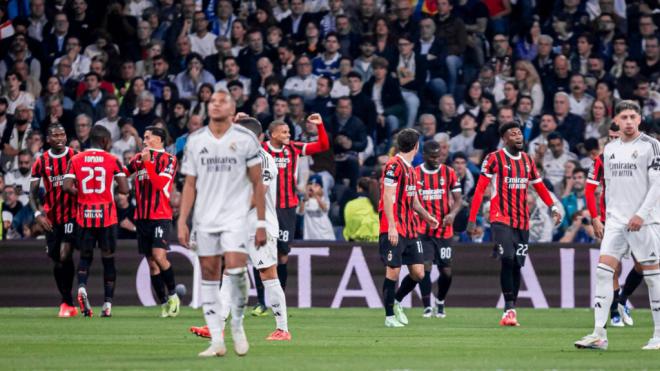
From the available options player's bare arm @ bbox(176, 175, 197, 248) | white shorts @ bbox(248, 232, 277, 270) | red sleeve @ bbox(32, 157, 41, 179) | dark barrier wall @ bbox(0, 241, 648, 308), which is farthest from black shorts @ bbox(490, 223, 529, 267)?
player's bare arm @ bbox(176, 175, 197, 248)

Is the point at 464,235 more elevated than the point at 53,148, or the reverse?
the point at 53,148

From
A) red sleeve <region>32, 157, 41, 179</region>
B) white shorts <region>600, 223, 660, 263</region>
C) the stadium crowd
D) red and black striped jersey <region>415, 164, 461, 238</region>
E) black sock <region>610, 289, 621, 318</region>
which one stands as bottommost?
black sock <region>610, 289, 621, 318</region>

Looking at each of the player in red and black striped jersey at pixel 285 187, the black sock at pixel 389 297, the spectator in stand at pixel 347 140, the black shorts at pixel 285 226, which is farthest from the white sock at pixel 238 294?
the spectator in stand at pixel 347 140

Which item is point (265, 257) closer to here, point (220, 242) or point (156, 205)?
point (220, 242)

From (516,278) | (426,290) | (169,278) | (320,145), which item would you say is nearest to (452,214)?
(426,290)

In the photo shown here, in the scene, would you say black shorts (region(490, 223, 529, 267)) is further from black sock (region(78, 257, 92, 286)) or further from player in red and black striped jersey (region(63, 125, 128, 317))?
black sock (region(78, 257, 92, 286))

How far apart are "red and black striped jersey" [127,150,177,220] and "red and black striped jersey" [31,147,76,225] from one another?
96 cm

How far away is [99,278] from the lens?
73.0ft

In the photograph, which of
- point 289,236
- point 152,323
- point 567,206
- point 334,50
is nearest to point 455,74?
point 334,50

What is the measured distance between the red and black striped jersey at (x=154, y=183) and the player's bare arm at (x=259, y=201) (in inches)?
271

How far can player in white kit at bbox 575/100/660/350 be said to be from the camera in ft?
42.1

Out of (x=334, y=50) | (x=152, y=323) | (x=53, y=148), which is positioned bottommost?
(x=152, y=323)

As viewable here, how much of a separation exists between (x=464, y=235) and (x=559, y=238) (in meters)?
1.67

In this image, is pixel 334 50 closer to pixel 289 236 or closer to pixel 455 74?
pixel 455 74
